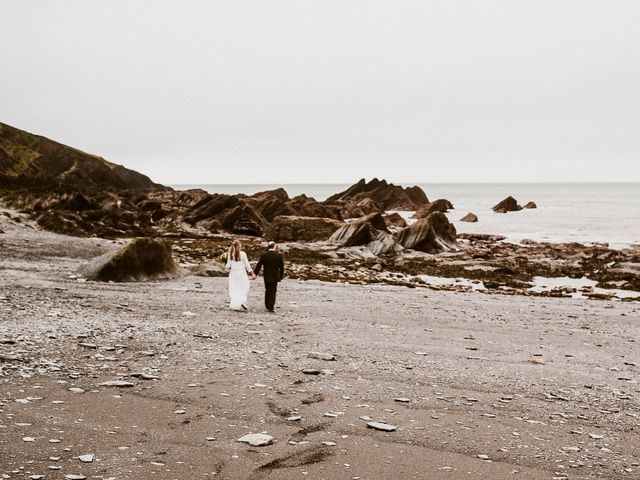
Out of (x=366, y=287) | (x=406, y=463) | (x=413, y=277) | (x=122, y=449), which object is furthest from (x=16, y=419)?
(x=413, y=277)

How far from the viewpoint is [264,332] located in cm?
1254

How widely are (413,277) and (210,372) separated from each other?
68.3 ft

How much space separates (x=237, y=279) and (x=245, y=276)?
0.87 feet

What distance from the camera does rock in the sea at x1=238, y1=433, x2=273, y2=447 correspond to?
6.27 meters

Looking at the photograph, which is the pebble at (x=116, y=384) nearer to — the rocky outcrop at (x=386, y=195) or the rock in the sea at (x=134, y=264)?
the rock in the sea at (x=134, y=264)

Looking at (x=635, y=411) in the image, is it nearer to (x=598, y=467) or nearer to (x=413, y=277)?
(x=598, y=467)

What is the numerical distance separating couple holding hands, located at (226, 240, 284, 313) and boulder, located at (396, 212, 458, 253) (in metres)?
25.5

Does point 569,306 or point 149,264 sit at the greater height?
point 149,264

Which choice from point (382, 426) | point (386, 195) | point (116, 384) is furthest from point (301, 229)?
point (386, 195)

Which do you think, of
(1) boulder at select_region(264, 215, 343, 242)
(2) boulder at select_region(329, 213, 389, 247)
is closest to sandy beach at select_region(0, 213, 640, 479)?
(2) boulder at select_region(329, 213, 389, 247)

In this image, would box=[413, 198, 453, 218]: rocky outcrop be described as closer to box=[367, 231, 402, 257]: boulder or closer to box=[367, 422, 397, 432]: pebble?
box=[367, 231, 402, 257]: boulder

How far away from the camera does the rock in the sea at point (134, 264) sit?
771 inches

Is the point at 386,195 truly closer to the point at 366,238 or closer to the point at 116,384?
the point at 366,238

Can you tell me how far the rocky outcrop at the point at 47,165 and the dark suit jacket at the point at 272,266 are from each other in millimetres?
60419
